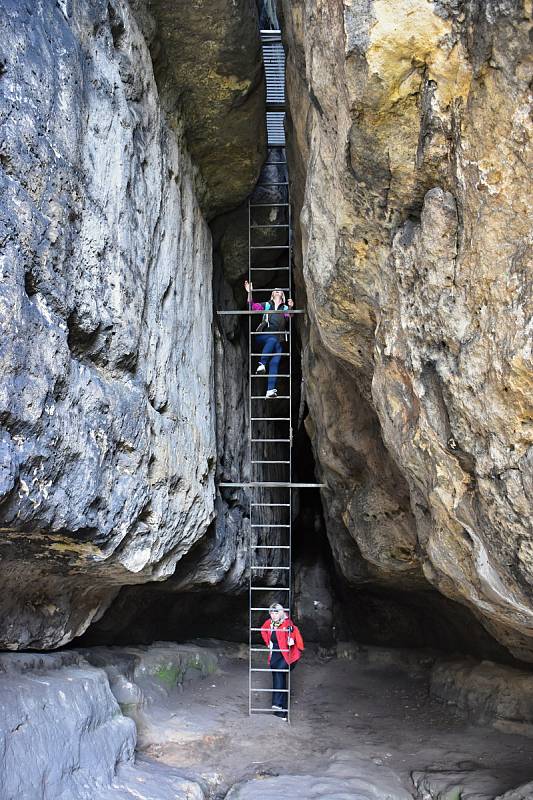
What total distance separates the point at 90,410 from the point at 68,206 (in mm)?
1369

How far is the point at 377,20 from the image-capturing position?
12.8 ft

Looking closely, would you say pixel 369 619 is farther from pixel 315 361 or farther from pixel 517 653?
pixel 315 361

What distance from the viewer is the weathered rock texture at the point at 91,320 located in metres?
3.99

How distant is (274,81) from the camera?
8.23 metres

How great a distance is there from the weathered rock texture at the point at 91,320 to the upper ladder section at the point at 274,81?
31.4 inches

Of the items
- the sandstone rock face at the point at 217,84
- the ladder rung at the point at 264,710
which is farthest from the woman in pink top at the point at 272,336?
the ladder rung at the point at 264,710

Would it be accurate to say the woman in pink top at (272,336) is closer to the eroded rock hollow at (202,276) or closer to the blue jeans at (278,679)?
the eroded rock hollow at (202,276)

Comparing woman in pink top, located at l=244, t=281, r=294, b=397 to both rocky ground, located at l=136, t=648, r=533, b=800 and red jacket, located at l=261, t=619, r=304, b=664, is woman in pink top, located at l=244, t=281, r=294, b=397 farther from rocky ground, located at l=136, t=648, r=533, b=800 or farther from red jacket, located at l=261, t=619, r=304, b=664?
rocky ground, located at l=136, t=648, r=533, b=800

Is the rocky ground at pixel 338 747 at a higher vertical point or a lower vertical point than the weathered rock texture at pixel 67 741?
lower

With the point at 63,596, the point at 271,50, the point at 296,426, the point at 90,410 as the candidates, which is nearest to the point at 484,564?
the point at 90,410

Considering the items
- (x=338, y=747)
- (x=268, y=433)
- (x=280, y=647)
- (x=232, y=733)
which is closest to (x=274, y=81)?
(x=268, y=433)

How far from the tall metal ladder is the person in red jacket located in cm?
10

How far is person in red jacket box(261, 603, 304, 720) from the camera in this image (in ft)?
27.3

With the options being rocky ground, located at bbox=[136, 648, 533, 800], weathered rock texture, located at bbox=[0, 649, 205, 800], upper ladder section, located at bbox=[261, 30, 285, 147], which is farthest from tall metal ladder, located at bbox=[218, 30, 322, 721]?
weathered rock texture, located at bbox=[0, 649, 205, 800]
